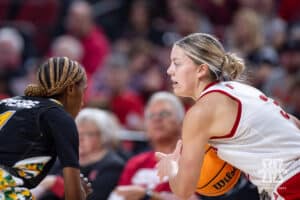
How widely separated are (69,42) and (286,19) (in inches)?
102

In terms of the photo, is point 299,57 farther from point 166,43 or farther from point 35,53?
point 35,53

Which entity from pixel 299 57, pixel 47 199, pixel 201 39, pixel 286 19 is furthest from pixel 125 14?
pixel 201 39

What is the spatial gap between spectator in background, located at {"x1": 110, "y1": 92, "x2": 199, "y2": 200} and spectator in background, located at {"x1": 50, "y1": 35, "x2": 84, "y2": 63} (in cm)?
309

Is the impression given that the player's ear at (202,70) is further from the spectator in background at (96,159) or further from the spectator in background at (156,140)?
the spectator in background at (96,159)

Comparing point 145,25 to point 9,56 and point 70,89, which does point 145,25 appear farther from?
point 70,89

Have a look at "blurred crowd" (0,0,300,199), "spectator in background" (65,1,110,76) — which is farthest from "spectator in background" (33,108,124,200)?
"spectator in background" (65,1,110,76)

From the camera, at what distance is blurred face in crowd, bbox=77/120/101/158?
598 centimetres

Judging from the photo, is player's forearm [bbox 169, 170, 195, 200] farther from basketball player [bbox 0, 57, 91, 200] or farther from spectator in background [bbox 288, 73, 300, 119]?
spectator in background [bbox 288, 73, 300, 119]

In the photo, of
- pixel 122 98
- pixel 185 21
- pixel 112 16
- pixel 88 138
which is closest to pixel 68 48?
pixel 122 98

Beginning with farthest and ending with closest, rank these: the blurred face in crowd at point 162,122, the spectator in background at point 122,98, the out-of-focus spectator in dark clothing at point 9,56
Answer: the out-of-focus spectator in dark clothing at point 9,56 → the spectator in background at point 122,98 → the blurred face in crowd at point 162,122

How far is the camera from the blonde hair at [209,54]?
3.93 m

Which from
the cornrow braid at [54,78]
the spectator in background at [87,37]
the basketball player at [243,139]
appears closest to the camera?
the basketball player at [243,139]

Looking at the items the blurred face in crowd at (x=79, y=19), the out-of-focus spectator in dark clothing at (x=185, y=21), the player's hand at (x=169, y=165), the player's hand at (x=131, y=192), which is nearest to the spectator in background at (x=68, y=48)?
the blurred face in crowd at (x=79, y=19)

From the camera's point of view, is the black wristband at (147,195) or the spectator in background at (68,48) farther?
the spectator in background at (68,48)
